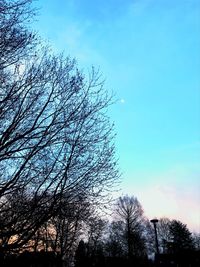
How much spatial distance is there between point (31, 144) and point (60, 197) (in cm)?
182

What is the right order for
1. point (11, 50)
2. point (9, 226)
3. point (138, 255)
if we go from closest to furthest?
point (9, 226) → point (11, 50) → point (138, 255)

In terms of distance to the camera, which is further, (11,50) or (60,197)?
(11,50)

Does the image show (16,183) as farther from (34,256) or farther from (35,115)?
(34,256)

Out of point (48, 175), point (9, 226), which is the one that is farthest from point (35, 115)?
point (9, 226)

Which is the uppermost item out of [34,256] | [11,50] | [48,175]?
[11,50]

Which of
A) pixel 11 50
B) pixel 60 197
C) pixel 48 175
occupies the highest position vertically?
pixel 11 50

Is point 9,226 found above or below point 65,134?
below

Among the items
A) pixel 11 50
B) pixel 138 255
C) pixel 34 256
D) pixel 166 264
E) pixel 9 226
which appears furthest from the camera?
pixel 138 255

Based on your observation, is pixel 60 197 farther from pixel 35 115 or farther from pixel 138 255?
pixel 138 255

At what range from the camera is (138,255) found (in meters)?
52.8

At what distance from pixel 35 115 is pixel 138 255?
159 feet

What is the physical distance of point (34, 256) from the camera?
1225 cm

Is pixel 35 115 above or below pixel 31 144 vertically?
above

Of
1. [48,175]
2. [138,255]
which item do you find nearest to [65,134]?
[48,175]
